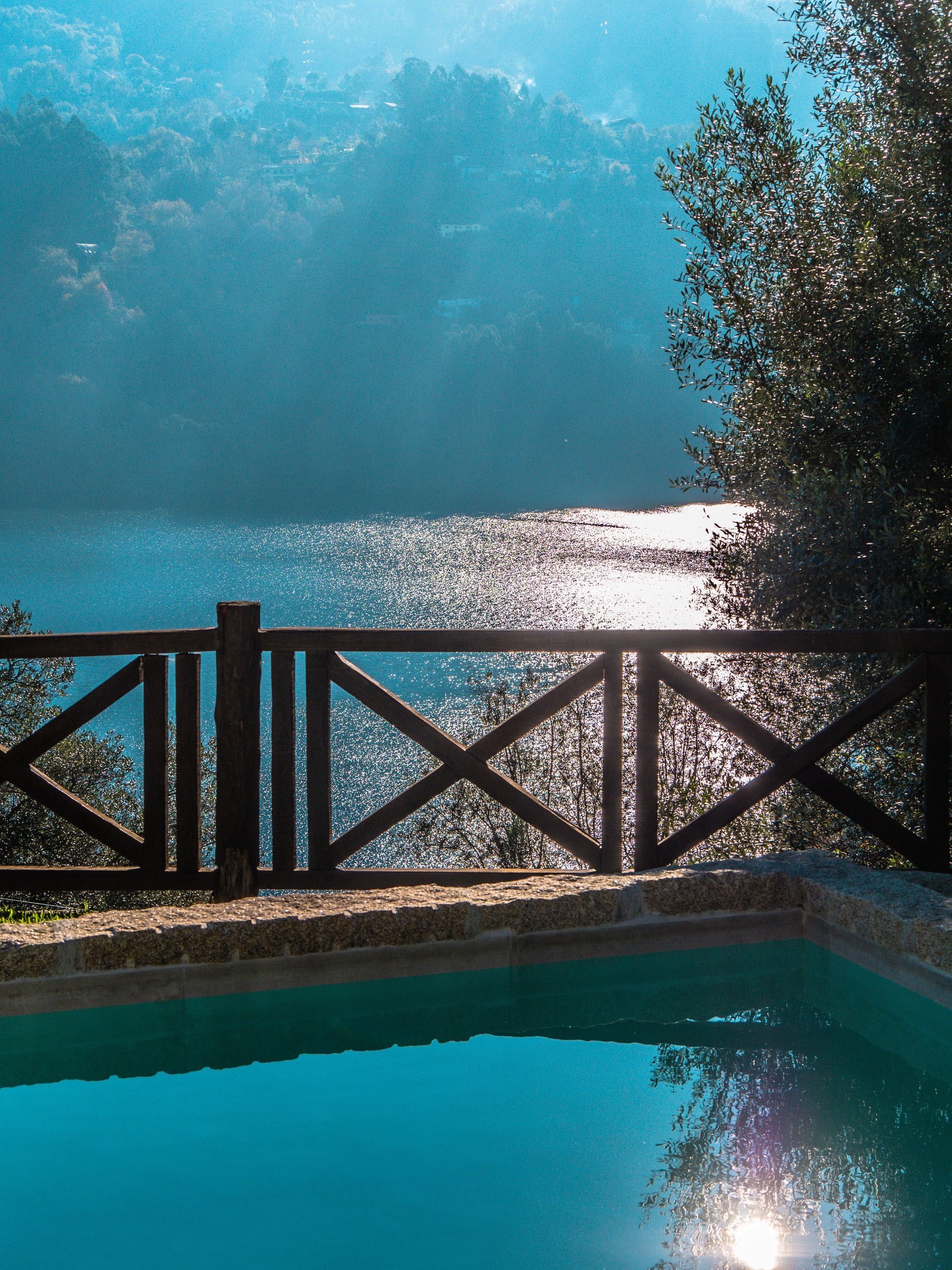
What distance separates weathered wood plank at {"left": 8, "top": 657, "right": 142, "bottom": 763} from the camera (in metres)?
4.00

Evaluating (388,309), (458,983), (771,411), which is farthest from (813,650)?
(388,309)

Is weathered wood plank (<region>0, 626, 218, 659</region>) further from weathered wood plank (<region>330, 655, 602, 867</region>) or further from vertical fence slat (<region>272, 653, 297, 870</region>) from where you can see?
weathered wood plank (<region>330, 655, 602, 867</region>)

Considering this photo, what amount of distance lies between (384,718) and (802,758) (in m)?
1.56

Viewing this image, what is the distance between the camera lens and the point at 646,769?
413cm

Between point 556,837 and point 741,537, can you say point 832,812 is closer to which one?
point 741,537

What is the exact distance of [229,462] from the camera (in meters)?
69.6

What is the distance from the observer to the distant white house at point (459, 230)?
3381 inches

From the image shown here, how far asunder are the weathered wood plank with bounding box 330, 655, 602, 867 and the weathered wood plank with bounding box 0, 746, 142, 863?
Answer: 1.02 meters

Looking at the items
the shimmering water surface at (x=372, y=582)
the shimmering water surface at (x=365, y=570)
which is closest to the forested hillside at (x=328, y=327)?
the shimmering water surface at (x=365, y=570)

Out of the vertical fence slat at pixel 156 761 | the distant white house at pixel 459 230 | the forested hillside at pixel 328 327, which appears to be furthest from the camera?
the distant white house at pixel 459 230

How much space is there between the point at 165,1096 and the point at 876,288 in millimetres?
5610

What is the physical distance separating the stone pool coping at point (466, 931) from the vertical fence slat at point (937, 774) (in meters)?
0.62

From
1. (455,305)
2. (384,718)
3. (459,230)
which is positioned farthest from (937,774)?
(459,230)

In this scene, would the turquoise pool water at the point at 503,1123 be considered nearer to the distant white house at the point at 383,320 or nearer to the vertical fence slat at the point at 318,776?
the vertical fence slat at the point at 318,776
